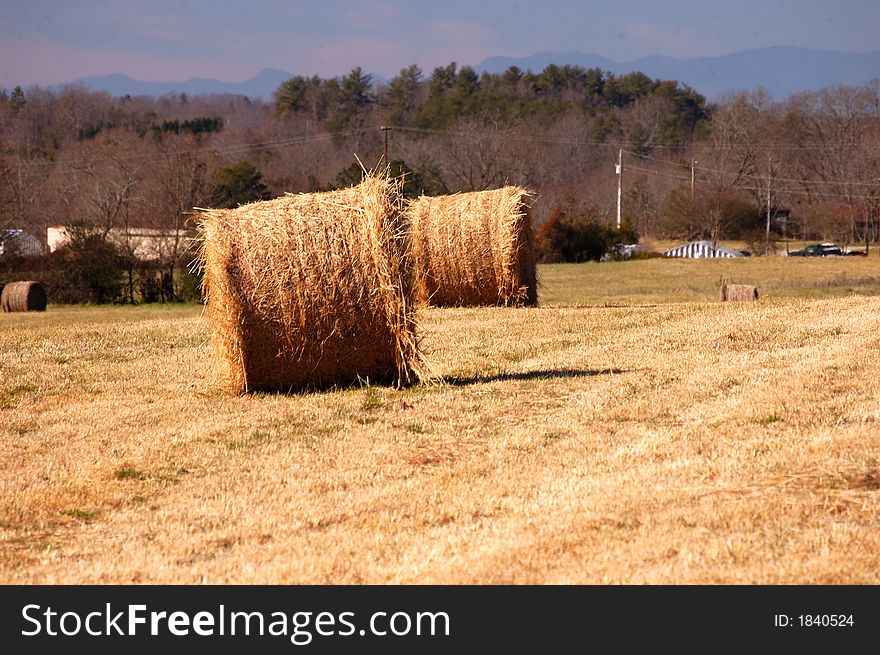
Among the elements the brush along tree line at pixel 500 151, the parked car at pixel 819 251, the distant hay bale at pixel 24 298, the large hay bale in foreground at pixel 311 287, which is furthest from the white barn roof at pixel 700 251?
the large hay bale in foreground at pixel 311 287

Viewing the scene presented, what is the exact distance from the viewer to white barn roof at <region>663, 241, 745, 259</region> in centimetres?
6775

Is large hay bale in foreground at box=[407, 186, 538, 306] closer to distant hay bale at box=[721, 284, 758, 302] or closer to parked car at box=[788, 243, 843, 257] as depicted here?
distant hay bale at box=[721, 284, 758, 302]

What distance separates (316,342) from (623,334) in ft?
19.9

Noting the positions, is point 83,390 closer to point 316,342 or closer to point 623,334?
point 316,342

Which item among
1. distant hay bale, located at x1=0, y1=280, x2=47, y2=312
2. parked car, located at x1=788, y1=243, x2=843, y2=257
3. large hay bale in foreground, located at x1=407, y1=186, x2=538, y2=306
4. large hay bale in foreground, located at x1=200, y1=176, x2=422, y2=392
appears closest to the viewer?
large hay bale in foreground, located at x1=200, y1=176, x2=422, y2=392

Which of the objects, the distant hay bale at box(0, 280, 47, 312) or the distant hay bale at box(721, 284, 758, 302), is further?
the distant hay bale at box(0, 280, 47, 312)

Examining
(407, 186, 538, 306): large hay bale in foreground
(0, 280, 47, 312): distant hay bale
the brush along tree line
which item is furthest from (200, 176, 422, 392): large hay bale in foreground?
the brush along tree line

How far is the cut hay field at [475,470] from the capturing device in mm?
A: 6012

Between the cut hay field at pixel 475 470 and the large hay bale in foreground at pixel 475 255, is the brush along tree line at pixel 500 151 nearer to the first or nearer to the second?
the large hay bale in foreground at pixel 475 255

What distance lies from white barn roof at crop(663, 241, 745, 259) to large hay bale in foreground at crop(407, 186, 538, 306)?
46.4 meters

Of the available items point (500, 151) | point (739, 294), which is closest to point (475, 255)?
point (739, 294)

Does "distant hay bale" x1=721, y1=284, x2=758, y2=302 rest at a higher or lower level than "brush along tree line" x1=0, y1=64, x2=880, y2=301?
lower

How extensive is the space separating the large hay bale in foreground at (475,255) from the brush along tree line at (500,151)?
19.5 metres

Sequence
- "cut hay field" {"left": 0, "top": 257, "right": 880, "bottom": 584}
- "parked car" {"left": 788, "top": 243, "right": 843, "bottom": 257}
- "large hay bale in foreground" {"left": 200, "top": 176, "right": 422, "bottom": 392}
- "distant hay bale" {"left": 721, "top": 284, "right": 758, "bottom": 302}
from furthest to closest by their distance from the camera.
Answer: "parked car" {"left": 788, "top": 243, "right": 843, "bottom": 257}, "distant hay bale" {"left": 721, "top": 284, "right": 758, "bottom": 302}, "large hay bale in foreground" {"left": 200, "top": 176, "right": 422, "bottom": 392}, "cut hay field" {"left": 0, "top": 257, "right": 880, "bottom": 584}
